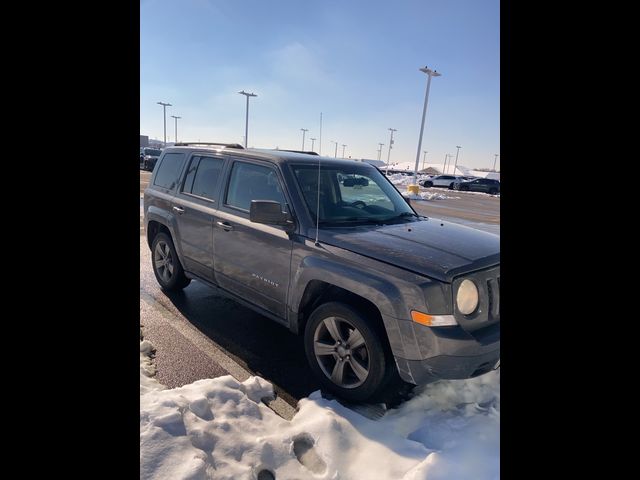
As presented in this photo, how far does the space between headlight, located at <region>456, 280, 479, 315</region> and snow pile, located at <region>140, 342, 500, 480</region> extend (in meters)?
0.74

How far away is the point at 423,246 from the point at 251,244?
151cm

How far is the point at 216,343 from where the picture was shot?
3709 millimetres

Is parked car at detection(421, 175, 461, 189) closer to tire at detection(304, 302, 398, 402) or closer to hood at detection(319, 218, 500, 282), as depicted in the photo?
hood at detection(319, 218, 500, 282)

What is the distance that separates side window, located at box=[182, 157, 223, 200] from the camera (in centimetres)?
414

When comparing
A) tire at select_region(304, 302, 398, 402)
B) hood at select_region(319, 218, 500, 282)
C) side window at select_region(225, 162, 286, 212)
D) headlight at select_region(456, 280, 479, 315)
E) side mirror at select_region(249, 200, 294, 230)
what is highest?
side window at select_region(225, 162, 286, 212)

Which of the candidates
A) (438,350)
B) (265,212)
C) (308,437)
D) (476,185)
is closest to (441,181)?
(476,185)

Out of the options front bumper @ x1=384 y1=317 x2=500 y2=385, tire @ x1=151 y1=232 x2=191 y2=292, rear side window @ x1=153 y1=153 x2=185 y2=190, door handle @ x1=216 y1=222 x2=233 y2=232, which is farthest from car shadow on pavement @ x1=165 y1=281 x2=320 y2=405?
rear side window @ x1=153 y1=153 x2=185 y2=190

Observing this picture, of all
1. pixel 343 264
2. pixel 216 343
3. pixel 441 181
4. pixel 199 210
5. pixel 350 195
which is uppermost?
pixel 441 181

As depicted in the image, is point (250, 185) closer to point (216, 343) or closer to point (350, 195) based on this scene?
point (350, 195)

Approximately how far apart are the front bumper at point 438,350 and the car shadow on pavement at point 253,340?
89 cm
